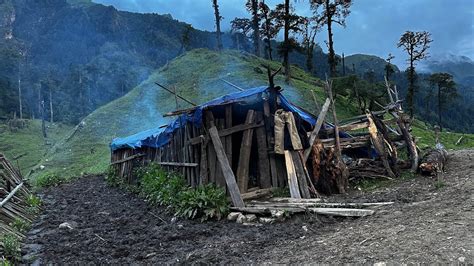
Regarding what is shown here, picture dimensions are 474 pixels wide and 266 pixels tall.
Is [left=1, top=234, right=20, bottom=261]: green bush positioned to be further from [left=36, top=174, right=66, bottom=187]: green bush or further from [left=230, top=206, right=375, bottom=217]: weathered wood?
[left=36, top=174, right=66, bottom=187]: green bush

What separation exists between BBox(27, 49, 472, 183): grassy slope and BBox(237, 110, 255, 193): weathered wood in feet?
45.0

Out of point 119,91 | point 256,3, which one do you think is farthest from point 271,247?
point 119,91

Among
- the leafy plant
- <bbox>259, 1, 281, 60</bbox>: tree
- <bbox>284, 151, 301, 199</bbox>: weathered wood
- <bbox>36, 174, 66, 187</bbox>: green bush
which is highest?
<bbox>259, 1, 281, 60</bbox>: tree

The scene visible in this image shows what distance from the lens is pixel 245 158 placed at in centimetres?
980

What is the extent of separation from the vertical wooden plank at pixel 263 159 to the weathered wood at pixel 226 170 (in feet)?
3.30

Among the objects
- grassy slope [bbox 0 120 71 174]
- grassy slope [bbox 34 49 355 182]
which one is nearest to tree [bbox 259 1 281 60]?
grassy slope [bbox 34 49 355 182]

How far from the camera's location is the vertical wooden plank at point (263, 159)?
32.7ft

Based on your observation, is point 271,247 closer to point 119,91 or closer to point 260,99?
point 260,99

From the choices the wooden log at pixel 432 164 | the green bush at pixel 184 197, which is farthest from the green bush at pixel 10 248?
the wooden log at pixel 432 164

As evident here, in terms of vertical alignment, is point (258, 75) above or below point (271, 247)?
above

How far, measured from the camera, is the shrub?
862 cm

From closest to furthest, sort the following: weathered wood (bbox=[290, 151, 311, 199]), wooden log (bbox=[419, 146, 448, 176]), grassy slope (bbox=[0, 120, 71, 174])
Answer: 1. weathered wood (bbox=[290, 151, 311, 199])
2. wooden log (bbox=[419, 146, 448, 176])
3. grassy slope (bbox=[0, 120, 71, 174])

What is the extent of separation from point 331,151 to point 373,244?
5.08 m

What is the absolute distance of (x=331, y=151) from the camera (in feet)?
33.7
